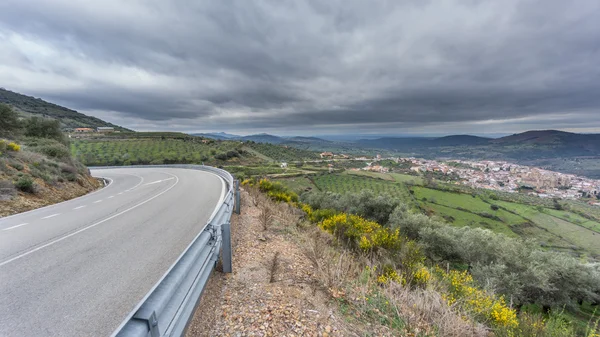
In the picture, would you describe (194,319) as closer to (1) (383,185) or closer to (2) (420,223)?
(2) (420,223)

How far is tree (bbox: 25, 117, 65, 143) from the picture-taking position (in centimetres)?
2143

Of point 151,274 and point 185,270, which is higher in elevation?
point 185,270

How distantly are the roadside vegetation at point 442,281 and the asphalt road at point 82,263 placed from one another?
3.04 m

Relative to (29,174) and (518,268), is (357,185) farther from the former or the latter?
(29,174)

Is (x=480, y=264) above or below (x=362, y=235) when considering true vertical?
below

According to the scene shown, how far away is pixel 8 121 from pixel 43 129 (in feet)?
10.4

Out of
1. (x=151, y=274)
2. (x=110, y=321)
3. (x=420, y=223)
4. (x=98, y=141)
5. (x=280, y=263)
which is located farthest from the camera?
(x=98, y=141)

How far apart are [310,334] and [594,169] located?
945 ft

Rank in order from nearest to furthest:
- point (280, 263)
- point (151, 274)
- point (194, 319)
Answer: point (194, 319) → point (151, 274) → point (280, 263)

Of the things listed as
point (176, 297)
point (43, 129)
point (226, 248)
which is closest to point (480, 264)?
point (226, 248)

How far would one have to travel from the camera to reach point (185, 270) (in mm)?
2529

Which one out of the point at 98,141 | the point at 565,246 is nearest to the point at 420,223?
the point at 565,246

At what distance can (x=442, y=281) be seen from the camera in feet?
16.6

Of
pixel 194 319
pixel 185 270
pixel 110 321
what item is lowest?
pixel 110 321
